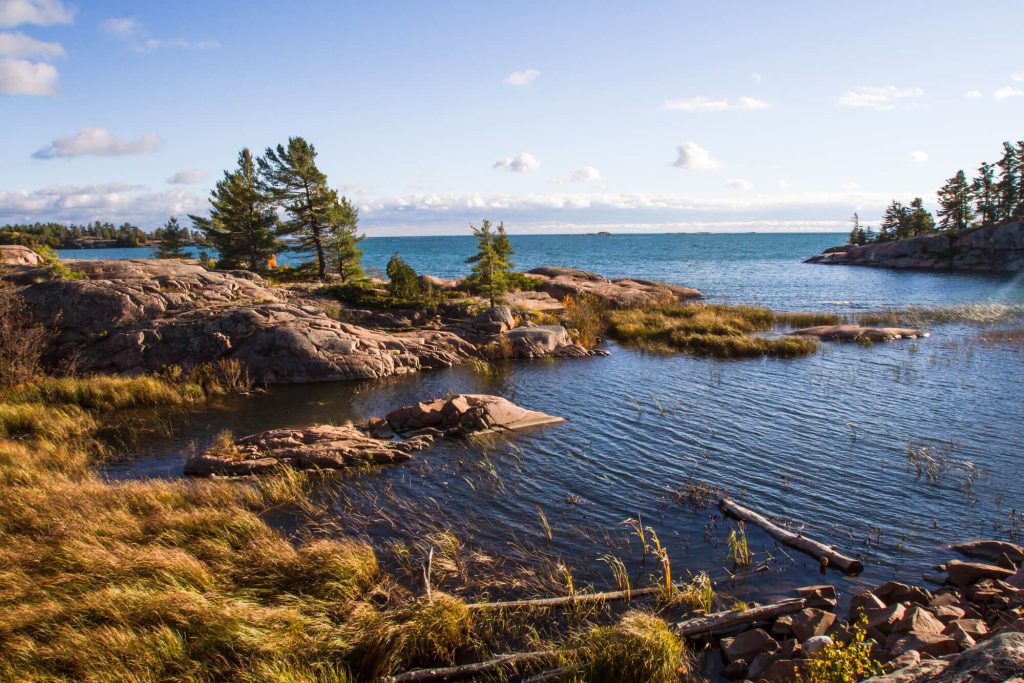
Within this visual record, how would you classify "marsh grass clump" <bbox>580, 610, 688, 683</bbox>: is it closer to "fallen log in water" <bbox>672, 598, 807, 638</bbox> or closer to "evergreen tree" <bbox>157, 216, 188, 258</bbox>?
"fallen log in water" <bbox>672, 598, 807, 638</bbox>

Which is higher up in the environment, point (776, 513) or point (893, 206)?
point (893, 206)

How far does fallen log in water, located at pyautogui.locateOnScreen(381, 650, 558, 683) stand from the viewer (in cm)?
714

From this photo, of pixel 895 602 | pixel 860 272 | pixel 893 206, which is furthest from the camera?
pixel 893 206

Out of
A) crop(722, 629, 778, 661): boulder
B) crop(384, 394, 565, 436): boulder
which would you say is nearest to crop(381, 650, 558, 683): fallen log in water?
crop(722, 629, 778, 661): boulder

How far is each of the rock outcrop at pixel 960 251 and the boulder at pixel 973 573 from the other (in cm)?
8247

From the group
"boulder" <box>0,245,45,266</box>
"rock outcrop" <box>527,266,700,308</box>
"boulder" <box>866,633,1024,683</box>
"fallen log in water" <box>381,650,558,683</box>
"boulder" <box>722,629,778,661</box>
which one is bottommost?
"boulder" <box>722,629,778,661</box>

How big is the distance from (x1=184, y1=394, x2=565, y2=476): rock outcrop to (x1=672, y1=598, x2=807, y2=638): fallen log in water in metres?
9.38

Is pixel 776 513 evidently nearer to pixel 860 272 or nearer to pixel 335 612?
pixel 335 612

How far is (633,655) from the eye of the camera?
23.5ft

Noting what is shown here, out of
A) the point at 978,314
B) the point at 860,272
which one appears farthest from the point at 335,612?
the point at 860,272

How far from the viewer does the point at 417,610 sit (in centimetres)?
817

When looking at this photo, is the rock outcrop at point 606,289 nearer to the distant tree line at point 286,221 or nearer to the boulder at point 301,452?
the distant tree line at point 286,221

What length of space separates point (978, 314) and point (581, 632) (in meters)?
44.7

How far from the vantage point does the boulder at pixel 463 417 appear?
18.3 m
